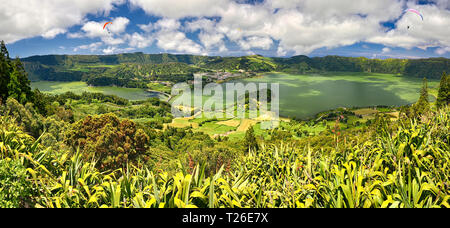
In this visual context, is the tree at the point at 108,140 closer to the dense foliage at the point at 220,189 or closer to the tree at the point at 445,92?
the dense foliage at the point at 220,189

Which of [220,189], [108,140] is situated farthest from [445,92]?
Result: [220,189]

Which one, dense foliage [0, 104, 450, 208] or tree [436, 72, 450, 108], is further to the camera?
tree [436, 72, 450, 108]

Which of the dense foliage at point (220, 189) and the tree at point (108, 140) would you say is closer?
the dense foliage at point (220, 189)


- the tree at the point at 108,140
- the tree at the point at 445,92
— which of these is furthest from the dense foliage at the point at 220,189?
the tree at the point at 445,92

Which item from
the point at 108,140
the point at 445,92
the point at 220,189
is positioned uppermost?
the point at 445,92

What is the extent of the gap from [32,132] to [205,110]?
91022mm

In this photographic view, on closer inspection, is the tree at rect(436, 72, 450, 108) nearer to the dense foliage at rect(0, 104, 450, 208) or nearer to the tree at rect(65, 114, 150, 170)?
the dense foliage at rect(0, 104, 450, 208)

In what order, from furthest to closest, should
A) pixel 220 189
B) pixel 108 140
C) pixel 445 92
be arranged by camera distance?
pixel 445 92 < pixel 108 140 < pixel 220 189

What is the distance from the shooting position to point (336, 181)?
338 centimetres

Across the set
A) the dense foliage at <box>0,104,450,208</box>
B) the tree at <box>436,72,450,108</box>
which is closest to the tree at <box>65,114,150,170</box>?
the dense foliage at <box>0,104,450,208</box>

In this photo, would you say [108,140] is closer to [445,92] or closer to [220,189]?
[220,189]

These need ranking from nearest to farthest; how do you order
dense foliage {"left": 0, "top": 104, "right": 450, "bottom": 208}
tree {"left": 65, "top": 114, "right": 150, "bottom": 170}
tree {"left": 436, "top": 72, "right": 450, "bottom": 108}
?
dense foliage {"left": 0, "top": 104, "right": 450, "bottom": 208}, tree {"left": 65, "top": 114, "right": 150, "bottom": 170}, tree {"left": 436, "top": 72, "right": 450, "bottom": 108}
